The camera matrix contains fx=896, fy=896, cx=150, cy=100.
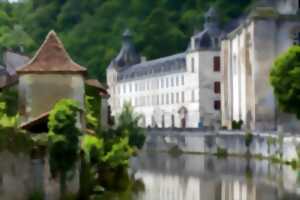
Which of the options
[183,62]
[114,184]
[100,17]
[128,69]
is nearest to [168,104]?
[183,62]

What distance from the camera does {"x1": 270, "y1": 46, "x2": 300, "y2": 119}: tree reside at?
59.9 m

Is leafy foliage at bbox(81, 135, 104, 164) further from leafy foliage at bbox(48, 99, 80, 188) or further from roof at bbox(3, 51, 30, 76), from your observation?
roof at bbox(3, 51, 30, 76)

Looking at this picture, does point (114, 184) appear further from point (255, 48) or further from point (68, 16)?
point (68, 16)

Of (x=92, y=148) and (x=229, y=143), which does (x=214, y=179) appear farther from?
(x=229, y=143)

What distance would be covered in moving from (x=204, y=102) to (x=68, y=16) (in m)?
59.1

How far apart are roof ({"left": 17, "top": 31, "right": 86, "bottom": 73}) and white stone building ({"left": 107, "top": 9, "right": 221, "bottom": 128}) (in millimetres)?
→ 49506

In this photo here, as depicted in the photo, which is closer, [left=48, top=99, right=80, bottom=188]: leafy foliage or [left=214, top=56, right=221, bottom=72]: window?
[left=48, top=99, right=80, bottom=188]: leafy foliage

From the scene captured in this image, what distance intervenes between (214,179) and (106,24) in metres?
93.1

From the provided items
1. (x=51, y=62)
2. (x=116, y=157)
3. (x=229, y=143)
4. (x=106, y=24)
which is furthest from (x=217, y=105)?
(x=51, y=62)

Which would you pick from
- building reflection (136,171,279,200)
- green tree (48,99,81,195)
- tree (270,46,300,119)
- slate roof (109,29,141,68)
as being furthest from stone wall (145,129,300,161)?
slate roof (109,29,141,68)

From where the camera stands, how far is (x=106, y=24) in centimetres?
13838

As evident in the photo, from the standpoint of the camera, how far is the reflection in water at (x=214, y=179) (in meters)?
37.5

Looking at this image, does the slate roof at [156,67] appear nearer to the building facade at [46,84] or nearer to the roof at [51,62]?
the roof at [51,62]

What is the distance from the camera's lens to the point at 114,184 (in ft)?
123
